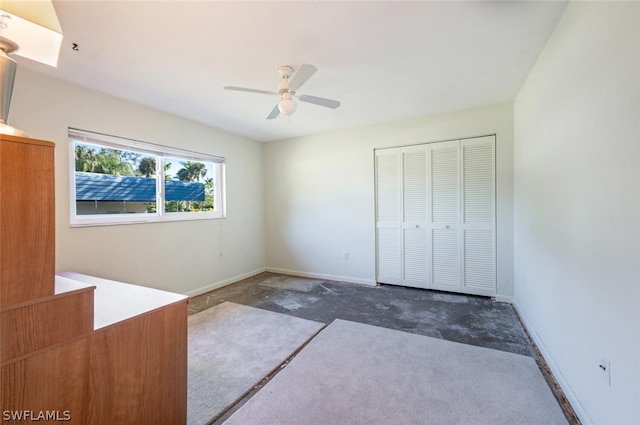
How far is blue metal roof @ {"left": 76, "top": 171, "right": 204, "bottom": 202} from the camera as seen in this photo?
8.96ft

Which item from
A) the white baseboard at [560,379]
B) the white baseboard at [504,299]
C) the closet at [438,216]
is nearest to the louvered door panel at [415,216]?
the closet at [438,216]

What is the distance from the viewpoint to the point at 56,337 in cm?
100

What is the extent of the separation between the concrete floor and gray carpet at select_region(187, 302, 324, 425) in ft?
0.88

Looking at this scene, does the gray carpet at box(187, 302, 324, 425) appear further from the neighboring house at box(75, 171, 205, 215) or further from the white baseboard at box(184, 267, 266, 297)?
the neighboring house at box(75, 171, 205, 215)

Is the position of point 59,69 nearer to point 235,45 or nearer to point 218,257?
point 235,45

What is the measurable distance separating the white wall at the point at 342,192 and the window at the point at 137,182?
46.0 inches

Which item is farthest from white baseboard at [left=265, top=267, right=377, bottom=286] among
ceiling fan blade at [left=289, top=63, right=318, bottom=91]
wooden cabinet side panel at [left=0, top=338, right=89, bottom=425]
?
wooden cabinet side panel at [left=0, top=338, right=89, bottom=425]

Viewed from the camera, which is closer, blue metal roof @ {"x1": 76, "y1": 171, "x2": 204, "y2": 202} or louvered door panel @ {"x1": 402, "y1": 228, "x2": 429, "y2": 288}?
blue metal roof @ {"x1": 76, "y1": 171, "x2": 204, "y2": 202}

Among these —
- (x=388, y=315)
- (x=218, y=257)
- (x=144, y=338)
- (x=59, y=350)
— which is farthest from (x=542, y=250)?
(x=218, y=257)

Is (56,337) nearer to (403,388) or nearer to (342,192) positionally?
(403,388)

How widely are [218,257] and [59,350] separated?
3.18 metres

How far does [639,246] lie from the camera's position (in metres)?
1.06

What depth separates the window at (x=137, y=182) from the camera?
2.71m

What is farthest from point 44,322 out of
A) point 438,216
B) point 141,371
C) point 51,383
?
point 438,216
